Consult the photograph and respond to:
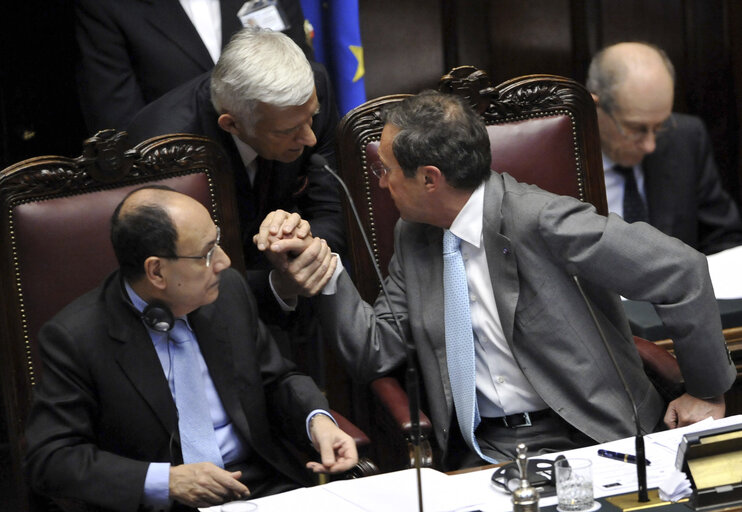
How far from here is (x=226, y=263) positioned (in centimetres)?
224

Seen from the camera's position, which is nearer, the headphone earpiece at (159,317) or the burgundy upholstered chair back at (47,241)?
the headphone earpiece at (159,317)

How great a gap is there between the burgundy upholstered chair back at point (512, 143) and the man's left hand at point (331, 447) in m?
0.54

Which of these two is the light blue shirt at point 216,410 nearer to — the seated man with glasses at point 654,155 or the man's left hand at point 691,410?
the man's left hand at point 691,410

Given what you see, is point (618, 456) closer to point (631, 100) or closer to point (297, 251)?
point (297, 251)

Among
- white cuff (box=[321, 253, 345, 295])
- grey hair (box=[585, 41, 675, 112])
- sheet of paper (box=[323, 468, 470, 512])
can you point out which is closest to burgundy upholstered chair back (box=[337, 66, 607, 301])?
white cuff (box=[321, 253, 345, 295])

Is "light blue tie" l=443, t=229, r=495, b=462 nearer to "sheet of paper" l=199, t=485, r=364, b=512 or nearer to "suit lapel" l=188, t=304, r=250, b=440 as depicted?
"suit lapel" l=188, t=304, r=250, b=440

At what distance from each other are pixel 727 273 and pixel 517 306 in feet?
3.30

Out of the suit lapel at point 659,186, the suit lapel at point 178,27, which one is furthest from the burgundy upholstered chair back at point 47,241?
the suit lapel at point 659,186

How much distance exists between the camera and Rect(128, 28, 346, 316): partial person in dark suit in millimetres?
2646

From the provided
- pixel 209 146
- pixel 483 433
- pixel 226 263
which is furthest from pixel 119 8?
pixel 483 433

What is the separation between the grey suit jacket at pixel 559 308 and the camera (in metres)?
→ 2.31

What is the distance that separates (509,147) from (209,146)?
29.8 inches

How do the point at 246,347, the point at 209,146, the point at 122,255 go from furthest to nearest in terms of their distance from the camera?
the point at 209,146
the point at 246,347
the point at 122,255

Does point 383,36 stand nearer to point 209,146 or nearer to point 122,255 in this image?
point 209,146
